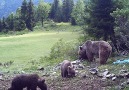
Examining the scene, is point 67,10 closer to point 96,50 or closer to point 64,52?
point 64,52

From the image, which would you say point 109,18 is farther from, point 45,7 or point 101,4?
point 45,7

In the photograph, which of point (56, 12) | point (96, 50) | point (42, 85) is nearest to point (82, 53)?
point (96, 50)

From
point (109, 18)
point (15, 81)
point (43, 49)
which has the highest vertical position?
point (109, 18)

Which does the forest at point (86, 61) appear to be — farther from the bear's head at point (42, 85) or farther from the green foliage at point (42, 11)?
the green foliage at point (42, 11)

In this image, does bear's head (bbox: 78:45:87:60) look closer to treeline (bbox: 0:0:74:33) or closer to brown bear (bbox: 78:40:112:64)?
brown bear (bbox: 78:40:112:64)

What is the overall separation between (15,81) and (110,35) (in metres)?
12.2

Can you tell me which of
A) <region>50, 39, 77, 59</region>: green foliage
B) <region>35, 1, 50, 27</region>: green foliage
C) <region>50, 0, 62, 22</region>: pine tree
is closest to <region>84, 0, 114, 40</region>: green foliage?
<region>50, 39, 77, 59</region>: green foliage

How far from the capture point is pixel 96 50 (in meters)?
18.5

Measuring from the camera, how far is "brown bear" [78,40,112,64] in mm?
17734

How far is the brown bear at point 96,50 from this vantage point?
17.7 metres

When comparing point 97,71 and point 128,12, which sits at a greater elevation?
point 128,12

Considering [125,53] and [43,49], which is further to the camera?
[43,49]

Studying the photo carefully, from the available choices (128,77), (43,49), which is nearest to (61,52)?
(43,49)

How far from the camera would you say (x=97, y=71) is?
15.6 metres
